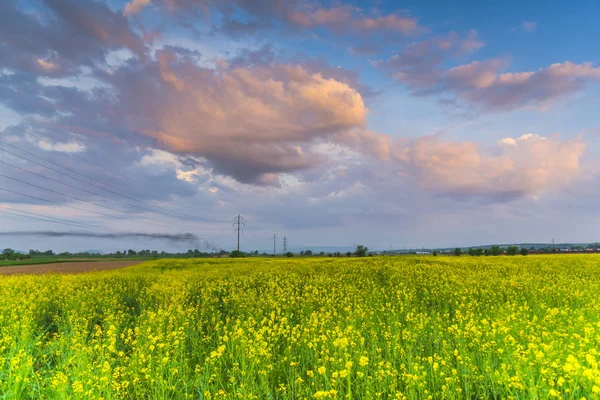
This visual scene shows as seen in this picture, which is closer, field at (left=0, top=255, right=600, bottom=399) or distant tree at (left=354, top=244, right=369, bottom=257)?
field at (left=0, top=255, right=600, bottom=399)

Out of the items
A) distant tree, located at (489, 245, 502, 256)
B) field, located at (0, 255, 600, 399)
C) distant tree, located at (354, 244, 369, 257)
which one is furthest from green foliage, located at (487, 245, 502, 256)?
field, located at (0, 255, 600, 399)

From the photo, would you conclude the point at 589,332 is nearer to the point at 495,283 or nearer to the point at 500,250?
the point at 495,283

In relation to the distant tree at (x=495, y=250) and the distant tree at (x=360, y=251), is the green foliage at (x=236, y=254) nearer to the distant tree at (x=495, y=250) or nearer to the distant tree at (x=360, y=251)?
the distant tree at (x=360, y=251)

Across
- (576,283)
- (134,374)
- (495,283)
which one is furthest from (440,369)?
(576,283)

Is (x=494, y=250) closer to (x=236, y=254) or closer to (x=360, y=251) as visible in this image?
(x=360, y=251)

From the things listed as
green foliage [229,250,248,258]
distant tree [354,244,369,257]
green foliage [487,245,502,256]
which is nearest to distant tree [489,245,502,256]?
green foliage [487,245,502,256]

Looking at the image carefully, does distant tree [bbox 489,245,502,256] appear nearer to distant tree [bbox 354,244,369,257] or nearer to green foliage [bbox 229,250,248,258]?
distant tree [bbox 354,244,369,257]

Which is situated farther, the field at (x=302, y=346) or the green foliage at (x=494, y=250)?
the green foliage at (x=494, y=250)

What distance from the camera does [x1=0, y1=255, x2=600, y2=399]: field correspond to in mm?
6070

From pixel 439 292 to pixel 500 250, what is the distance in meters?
77.0

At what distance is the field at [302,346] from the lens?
19.9 ft

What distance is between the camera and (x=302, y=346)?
8523 mm

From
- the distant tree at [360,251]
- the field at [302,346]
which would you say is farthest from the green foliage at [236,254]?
the field at [302,346]

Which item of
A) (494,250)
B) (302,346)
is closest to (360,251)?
(494,250)
